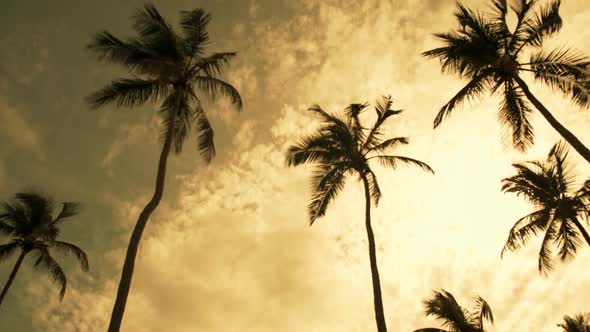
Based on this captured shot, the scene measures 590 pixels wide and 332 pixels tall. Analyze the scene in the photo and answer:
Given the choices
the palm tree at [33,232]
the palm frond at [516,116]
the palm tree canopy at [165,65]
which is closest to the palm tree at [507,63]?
the palm frond at [516,116]

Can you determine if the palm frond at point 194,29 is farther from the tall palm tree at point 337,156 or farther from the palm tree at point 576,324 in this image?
the palm tree at point 576,324

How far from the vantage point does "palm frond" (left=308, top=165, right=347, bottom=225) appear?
16453 millimetres

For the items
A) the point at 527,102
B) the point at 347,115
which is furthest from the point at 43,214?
the point at 527,102

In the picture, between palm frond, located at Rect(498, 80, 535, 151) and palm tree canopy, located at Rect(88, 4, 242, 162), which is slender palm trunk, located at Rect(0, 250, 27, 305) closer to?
palm tree canopy, located at Rect(88, 4, 242, 162)

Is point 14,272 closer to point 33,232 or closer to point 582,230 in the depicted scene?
point 33,232

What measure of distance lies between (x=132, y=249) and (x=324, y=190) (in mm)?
8877

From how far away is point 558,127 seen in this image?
38.1ft

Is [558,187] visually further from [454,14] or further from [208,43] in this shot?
[208,43]

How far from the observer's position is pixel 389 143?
1736 centimetres

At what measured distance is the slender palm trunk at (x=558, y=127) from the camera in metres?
10.7

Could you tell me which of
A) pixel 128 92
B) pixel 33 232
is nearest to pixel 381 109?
pixel 128 92

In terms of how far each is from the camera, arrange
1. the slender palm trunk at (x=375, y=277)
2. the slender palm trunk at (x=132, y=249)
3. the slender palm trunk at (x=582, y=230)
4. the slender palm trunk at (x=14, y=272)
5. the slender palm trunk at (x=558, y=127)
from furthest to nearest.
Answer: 1. the slender palm trunk at (x=14, y=272)
2. the slender palm trunk at (x=582, y=230)
3. the slender palm trunk at (x=375, y=277)
4. the slender palm trunk at (x=558, y=127)
5. the slender palm trunk at (x=132, y=249)

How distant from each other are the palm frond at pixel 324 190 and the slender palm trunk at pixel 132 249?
22.2ft

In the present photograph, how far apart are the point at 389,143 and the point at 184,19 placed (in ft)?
35.8
